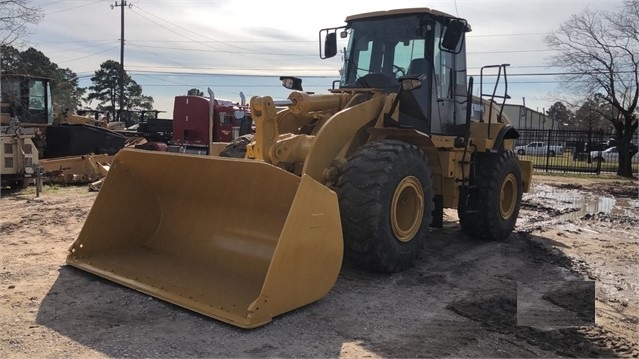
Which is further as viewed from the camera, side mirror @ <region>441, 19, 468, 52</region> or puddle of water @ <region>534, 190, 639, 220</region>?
puddle of water @ <region>534, 190, 639, 220</region>

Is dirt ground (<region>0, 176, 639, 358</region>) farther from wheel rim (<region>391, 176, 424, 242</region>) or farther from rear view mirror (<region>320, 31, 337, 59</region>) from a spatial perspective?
rear view mirror (<region>320, 31, 337, 59</region>)

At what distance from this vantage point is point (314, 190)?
4.14 meters

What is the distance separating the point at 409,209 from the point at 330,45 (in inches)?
100

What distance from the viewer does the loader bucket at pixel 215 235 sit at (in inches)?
161

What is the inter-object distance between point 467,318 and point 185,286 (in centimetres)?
234

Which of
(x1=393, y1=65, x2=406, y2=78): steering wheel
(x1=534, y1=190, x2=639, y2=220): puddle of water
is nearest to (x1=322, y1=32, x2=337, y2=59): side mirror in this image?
(x1=393, y1=65, x2=406, y2=78): steering wheel

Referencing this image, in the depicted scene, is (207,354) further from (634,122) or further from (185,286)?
(634,122)

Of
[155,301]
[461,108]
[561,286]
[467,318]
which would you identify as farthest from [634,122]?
[155,301]

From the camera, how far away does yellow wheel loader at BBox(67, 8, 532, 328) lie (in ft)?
14.1

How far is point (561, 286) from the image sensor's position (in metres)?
5.49

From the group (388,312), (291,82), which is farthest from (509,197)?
(388,312)

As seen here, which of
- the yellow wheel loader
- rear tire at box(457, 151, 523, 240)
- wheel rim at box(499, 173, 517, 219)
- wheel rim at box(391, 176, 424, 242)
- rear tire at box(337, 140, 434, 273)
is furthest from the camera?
wheel rim at box(499, 173, 517, 219)

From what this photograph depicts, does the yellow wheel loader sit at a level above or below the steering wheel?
below

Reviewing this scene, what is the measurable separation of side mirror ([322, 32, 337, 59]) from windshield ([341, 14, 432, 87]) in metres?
0.20
